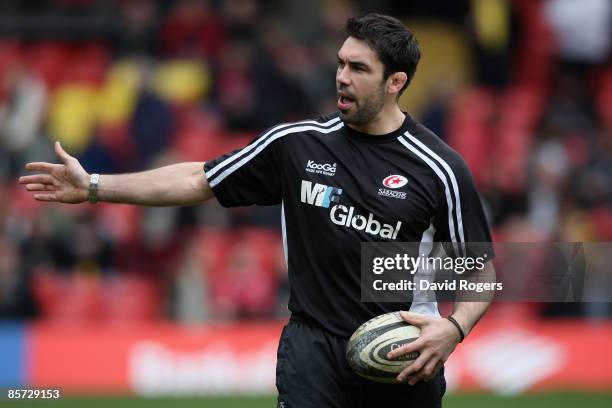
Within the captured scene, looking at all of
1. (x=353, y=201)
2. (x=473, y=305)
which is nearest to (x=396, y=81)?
(x=353, y=201)

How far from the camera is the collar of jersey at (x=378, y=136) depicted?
20.2 ft

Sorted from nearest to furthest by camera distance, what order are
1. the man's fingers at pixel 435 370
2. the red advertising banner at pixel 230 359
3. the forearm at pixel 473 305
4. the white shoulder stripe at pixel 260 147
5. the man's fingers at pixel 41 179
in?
the man's fingers at pixel 435 370
the forearm at pixel 473 305
the man's fingers at pixel 41 179
the white shoulder stripe at pixel 260 147
the red advertising banner at pixel 230 359

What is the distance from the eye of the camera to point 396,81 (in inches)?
243

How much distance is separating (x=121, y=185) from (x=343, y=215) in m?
A: 1.07

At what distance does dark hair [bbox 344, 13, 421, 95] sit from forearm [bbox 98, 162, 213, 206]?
102cm

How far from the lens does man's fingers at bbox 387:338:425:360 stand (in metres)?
5.75

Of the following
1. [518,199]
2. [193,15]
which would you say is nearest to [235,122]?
[193,15]

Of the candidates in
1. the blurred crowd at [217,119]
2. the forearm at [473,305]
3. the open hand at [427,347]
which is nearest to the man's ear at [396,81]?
the forearm at [473,305]

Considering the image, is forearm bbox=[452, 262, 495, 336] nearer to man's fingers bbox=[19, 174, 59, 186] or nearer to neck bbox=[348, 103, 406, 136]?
neck bbox=[348, 103, 406, 136]

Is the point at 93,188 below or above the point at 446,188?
above

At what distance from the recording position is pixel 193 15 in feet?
52.8

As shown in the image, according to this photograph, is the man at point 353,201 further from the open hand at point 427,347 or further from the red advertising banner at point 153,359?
the red advertising banner at point 153,359

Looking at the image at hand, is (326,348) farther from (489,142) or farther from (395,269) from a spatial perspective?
(489,142)

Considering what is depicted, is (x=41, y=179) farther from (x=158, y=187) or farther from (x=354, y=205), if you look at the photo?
(x=354, y=205)
